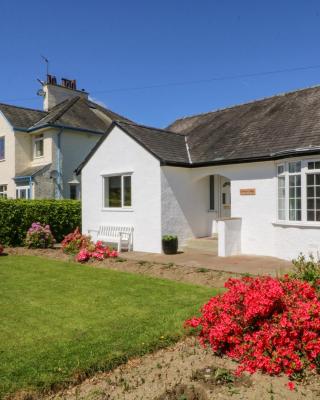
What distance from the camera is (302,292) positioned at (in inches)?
213

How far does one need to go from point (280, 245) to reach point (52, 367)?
30.5 feet

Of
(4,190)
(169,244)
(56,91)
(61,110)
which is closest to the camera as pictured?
(169,244)

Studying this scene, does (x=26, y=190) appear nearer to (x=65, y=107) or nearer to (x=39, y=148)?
(x=39, y=148)

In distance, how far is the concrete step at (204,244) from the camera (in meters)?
14.1

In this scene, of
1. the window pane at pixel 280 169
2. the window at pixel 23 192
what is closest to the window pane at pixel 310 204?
the window pane at pixel 280 169

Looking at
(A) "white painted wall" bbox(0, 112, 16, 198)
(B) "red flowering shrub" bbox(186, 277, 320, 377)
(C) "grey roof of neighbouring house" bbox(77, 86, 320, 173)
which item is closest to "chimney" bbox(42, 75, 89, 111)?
(A) "white painted wall" bbox(0, 112, 16, 198)

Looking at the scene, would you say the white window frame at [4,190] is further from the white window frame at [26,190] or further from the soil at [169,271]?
the soil at [169,271]

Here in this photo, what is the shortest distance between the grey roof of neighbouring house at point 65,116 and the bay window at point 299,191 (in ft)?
53.0

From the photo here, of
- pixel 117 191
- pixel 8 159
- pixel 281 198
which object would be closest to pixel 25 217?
pixel 117 191

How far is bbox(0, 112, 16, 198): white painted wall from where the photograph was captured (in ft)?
84.5

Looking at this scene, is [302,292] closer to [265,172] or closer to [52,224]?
[265,172]

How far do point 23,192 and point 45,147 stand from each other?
3477 mm

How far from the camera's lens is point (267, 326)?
4.95 meters

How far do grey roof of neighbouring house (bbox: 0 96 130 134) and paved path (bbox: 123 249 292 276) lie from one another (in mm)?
13689
